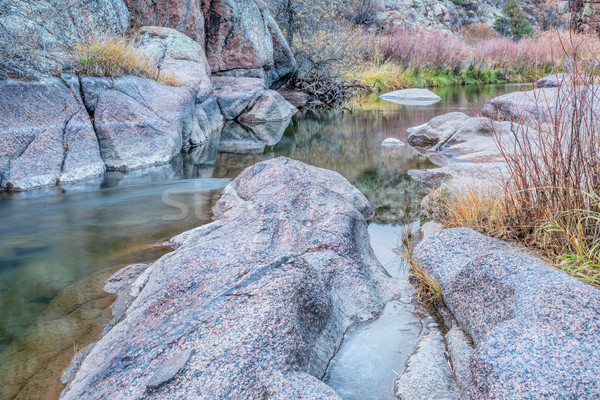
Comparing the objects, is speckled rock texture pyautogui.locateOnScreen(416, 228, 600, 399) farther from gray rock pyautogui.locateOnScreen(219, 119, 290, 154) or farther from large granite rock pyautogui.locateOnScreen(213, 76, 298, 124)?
large granite rock pyautogui.locateOnScreen(213, 76, 298, 124)

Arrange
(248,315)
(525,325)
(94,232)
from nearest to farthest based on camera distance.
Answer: (525,325)
(248,315)
(94,232)

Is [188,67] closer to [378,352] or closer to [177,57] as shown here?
[177,57]

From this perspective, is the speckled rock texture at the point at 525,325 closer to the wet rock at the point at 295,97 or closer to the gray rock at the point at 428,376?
the gray rock at the point at 428,376

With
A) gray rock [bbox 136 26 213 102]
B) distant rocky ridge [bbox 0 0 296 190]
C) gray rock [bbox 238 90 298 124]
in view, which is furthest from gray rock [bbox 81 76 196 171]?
gray rock [bbox 238 90 298 124]

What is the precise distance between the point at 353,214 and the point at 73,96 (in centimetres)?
464

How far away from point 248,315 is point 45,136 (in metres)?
4.83

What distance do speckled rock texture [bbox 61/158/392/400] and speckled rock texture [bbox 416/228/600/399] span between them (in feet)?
1.97

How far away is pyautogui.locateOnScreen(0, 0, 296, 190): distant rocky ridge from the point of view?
5602mm

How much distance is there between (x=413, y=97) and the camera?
16016mm

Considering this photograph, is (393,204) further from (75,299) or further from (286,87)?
(286,87)

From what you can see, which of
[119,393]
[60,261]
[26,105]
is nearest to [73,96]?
[26,105]

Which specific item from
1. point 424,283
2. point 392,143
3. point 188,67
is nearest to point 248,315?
point 424,283

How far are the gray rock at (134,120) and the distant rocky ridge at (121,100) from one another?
2cm

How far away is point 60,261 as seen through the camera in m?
3.68
